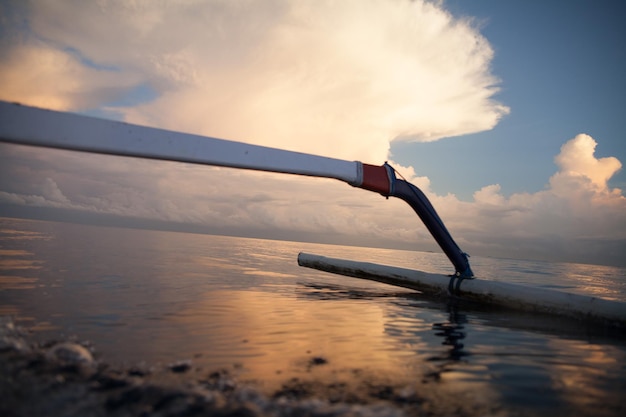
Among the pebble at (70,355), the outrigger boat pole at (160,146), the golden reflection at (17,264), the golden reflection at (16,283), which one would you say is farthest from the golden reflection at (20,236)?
the pebble at (70,355)

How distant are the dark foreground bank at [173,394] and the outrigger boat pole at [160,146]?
8.28ft

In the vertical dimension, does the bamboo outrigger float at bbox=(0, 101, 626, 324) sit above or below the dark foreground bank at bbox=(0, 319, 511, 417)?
above

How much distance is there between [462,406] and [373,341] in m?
2.07

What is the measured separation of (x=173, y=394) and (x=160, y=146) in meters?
3.57

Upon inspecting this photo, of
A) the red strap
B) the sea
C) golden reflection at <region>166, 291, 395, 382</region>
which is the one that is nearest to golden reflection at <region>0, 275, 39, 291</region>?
the sea

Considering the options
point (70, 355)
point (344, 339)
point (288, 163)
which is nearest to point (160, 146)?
point (288, 163)

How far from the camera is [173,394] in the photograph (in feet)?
9.09

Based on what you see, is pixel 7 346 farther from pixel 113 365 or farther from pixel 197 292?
pixel 197 292

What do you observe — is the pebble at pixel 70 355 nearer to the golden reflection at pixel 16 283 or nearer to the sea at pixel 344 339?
the sea at pixel 344 339

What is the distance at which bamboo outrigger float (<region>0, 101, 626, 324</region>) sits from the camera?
4.39 m

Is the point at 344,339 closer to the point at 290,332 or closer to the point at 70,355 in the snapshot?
the point at 290,332

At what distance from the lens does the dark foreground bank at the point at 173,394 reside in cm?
253

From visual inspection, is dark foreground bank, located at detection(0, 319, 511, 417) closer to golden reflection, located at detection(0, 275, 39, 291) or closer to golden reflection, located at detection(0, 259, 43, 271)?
golden reflection, located at detection(0, 275, 39, 291)

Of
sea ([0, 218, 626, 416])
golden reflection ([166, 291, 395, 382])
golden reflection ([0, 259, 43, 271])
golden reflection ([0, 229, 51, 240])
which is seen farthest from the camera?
golden reflection ([0, 229, 51, 240])
